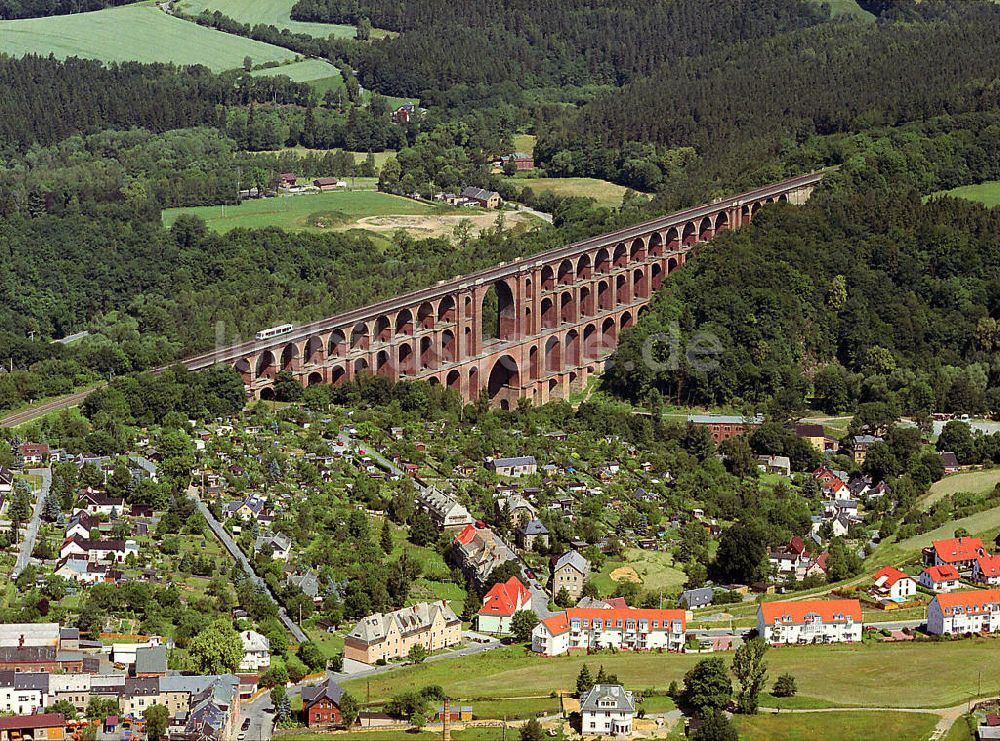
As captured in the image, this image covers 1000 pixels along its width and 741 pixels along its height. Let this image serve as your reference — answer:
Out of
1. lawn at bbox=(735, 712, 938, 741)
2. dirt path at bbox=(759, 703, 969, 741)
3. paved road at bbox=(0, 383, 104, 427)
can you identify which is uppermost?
paved road at bbox=(0, 383, 104, 427)

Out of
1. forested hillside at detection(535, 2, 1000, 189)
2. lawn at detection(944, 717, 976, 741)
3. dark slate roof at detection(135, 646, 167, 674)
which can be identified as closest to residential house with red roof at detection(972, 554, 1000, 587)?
lawn at detection(944, 717, 976, 741)

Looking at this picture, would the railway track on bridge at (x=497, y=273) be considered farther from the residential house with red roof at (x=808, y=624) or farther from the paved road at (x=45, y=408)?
the residential house with red roof at (x=808, y=624)

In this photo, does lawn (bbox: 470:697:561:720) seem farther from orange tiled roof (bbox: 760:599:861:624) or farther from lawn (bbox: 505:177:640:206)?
lawn (bbox: 505:177:640:206)

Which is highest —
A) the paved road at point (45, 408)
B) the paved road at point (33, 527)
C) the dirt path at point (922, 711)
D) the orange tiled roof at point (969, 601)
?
the paved road at point (45, 408)

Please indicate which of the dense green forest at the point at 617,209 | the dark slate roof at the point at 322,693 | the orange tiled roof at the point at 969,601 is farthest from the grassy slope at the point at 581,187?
the dark slate roof at the point at 322,693

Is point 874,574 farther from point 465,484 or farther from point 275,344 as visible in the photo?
point 275,344

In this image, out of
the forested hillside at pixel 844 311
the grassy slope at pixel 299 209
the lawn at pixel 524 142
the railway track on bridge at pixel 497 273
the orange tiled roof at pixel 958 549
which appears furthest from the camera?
the lawn at pixel 524 142
